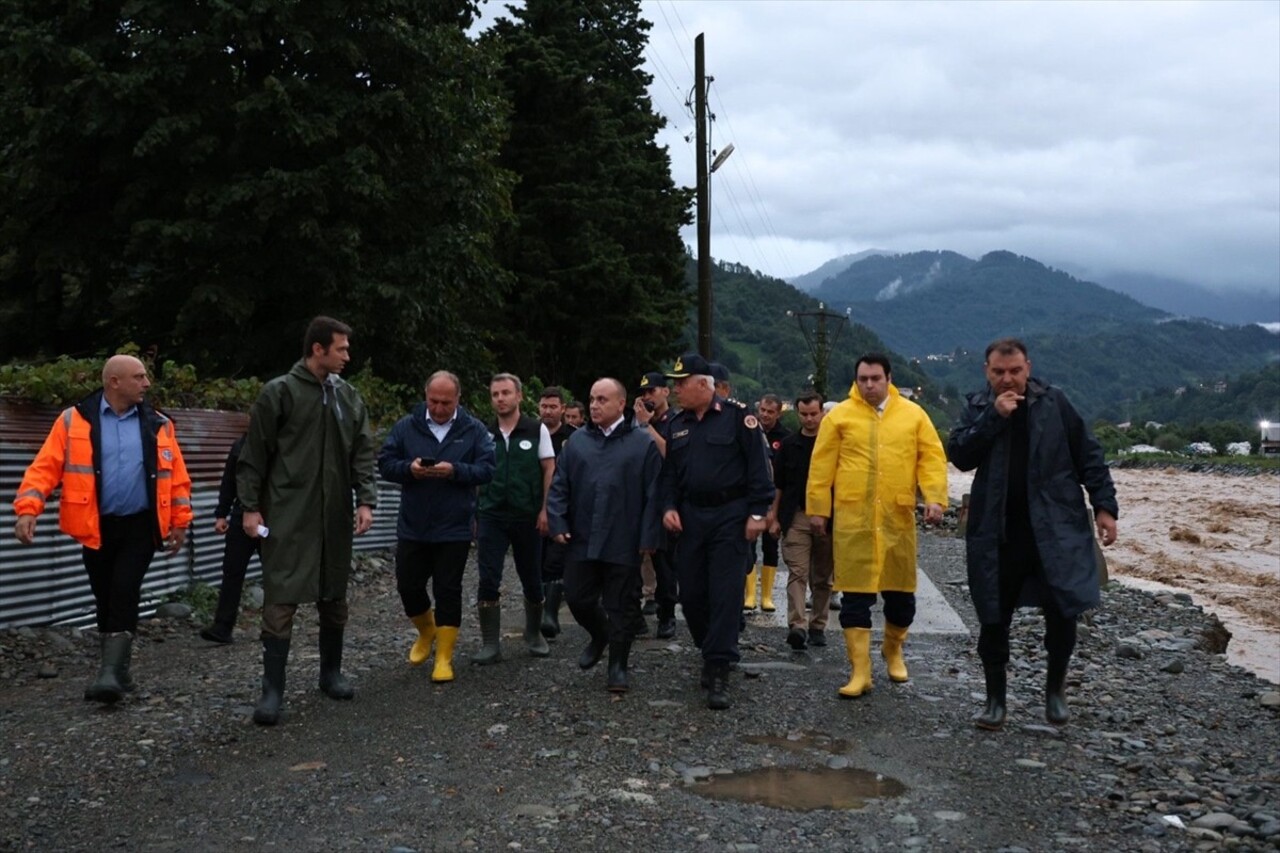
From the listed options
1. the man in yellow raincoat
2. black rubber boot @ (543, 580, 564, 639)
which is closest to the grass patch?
black rubber boot @ (543, 580, 564, 639)

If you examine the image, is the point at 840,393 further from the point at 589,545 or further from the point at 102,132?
the point at 589,545

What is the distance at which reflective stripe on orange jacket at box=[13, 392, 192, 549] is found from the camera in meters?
6.99

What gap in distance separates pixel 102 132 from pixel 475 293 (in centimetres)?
671

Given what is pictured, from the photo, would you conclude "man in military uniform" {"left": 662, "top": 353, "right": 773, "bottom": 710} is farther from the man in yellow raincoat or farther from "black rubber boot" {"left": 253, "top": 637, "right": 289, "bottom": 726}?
"black rubber boot" {"left": 253, "top": 637, "right": 289, "bottom": 726}

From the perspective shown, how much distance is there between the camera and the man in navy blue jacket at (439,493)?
25.8ft

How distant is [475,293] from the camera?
23.0 meters

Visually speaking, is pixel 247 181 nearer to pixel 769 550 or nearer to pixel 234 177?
pixel 234 177

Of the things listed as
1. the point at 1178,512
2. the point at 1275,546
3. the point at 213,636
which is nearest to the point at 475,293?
the point at 213,636

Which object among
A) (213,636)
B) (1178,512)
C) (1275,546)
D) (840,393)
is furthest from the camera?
A: (840,393)

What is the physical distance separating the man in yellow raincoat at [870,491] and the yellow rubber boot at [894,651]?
136mm

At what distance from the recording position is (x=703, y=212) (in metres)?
26.6

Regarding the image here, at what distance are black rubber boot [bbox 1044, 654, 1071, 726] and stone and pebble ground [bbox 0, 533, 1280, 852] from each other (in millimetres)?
100

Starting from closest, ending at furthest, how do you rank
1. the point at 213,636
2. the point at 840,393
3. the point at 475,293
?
the point at 213,636 → the point at 475,293 → the point at 840,393

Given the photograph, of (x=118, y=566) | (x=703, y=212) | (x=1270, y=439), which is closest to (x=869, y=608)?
(x=118, y=566)
